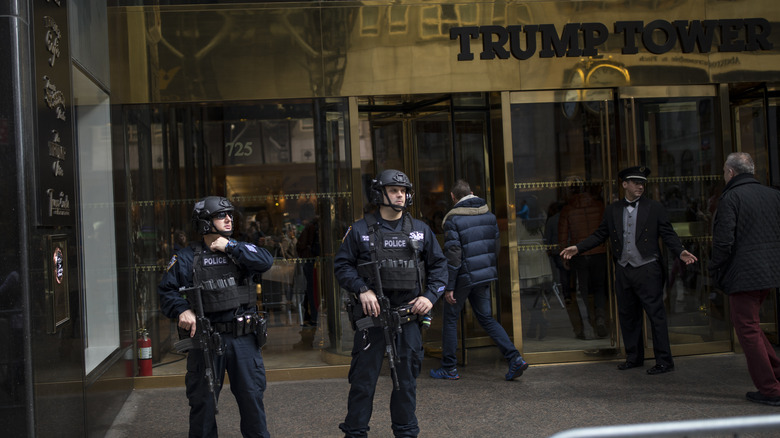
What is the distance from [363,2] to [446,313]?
3.23 meters

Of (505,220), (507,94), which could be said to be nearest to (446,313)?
(505,220)

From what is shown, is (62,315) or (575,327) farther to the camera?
(575,327)

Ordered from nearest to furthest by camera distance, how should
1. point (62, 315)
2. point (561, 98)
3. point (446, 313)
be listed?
point (62, 315) < point (446, 313) < point (561, 98)

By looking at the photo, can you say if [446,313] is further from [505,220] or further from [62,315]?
[62,315]

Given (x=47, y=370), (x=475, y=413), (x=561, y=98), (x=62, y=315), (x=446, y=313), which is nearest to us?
(x=47, y=370)

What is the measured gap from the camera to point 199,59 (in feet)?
24.6

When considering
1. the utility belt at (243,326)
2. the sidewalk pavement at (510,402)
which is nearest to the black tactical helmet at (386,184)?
the utility belt at (243,326)

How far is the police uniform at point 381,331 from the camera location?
514cm

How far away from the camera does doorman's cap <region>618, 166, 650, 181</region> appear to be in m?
7.35

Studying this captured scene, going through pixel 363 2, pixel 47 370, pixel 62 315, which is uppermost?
pixel 363 2

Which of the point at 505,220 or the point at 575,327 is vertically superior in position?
the point at 505,220

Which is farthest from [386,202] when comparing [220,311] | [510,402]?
[510,402]

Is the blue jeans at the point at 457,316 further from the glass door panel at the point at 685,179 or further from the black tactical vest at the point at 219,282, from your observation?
the black tactical vest at the point at 219,282

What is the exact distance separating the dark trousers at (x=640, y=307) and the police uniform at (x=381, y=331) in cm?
285
